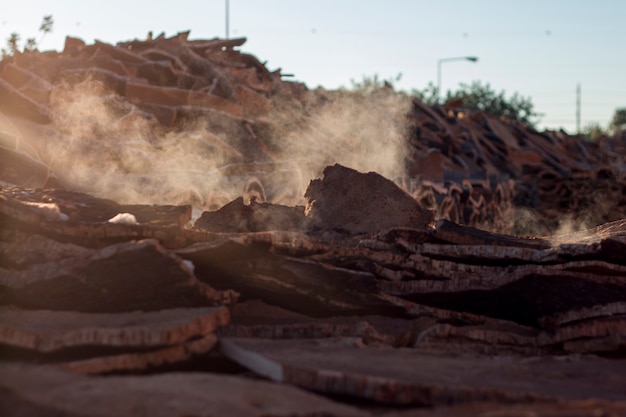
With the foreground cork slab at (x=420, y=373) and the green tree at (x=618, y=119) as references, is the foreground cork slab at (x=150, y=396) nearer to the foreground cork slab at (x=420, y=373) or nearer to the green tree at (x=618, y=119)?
the foreground cork slab at (x=420, y=373)

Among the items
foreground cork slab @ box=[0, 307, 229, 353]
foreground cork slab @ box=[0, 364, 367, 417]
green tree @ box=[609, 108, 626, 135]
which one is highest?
green tree @ box=[609, 108, 626, 135]

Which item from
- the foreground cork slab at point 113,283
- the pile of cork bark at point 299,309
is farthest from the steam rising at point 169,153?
the foreground cork slab at point 113,283

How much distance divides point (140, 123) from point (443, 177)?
6.45 m

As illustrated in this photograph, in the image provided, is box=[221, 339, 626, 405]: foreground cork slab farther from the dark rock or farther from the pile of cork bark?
the dark rock

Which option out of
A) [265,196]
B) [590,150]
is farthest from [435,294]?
Answer: [590,150]

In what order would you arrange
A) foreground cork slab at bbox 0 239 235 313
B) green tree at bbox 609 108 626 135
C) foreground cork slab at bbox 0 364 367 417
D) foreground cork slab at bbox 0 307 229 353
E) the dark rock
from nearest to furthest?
foreground cork slab at bbox 0 364 367 417 < foreground cork slab at bbox 0 307 229 353 < foreground cork slab at bbox 0 239 235 313 < the dark rock < green tree at bbox 609 108 626 135

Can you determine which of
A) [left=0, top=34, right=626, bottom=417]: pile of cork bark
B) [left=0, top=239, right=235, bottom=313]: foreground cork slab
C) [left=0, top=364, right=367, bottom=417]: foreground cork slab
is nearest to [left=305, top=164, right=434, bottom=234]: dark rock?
[left=0, top=34, right=626, bottom=417]: pile of cork bark

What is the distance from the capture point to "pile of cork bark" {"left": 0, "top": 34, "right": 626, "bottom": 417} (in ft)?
8.30

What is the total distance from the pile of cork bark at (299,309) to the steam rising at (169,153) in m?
0.58

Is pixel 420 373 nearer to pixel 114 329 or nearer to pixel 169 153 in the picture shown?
pixel 114 329

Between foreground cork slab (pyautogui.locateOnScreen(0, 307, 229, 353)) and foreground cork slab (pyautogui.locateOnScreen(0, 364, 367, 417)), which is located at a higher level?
foreground cork slab (pyautogui.locateOnScreen(0, 307, 229, 353))

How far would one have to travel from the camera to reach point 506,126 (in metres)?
22.4

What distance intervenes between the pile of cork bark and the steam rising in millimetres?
576

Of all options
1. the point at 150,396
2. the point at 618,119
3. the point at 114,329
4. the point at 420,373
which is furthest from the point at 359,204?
the point at 618,119
